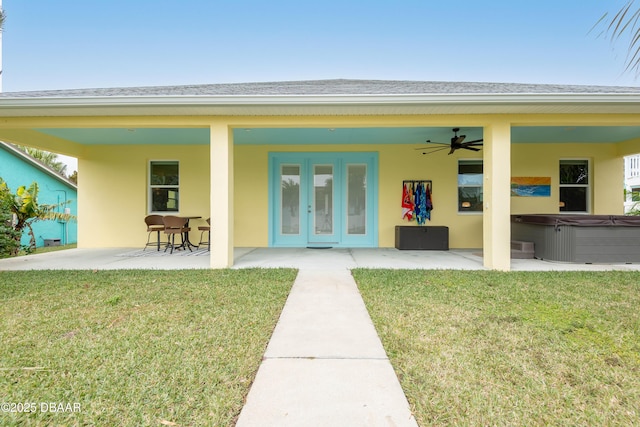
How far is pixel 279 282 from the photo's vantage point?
4.58 m

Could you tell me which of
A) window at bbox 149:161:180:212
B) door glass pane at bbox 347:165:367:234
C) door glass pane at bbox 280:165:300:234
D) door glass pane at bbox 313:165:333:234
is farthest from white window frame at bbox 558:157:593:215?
window at bbox 149:161:180:212

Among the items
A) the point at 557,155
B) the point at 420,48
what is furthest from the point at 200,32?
the point at 557,155

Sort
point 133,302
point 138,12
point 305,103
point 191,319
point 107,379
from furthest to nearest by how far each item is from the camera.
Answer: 1. point 138,12
2. point 305,103
3. point 133,302
4. point 191,319
5. point 107,379

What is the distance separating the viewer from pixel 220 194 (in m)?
5.64

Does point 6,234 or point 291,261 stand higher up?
point 6,234

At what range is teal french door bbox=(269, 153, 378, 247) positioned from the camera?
29.0 ft

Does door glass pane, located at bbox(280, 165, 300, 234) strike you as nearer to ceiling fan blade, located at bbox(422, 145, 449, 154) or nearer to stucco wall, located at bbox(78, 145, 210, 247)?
stucco wall, located at bbox(78, 145, 210, 247)

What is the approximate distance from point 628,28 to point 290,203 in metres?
7.44

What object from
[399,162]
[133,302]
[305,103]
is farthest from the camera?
[399,162]

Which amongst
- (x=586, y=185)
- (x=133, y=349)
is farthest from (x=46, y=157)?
(x=586, y=185)

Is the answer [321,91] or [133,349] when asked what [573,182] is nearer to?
[321,91]

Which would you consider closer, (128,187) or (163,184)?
(128,187)

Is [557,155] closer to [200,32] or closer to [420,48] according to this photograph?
[420,48]

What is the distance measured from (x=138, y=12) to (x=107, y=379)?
1597cm
